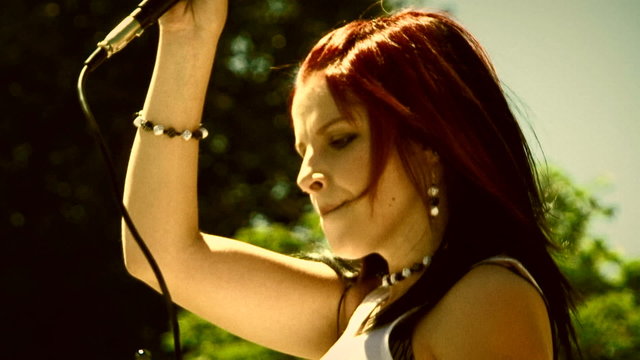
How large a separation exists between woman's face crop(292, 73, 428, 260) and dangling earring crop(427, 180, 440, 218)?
0.02m

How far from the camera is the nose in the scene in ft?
5.21

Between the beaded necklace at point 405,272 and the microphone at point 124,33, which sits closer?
the microphone at point 124,33

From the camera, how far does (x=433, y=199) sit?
63.7 inches

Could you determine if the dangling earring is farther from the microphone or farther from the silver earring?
the microphone

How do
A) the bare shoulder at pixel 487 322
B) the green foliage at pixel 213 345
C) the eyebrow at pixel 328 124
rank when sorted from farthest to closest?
the green foliage at pixel 213 345 → the eyebrow at pixel 328 124 → the bare shoulder at pixel 487 322

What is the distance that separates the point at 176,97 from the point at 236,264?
36 cm

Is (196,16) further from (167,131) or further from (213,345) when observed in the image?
(213,345)

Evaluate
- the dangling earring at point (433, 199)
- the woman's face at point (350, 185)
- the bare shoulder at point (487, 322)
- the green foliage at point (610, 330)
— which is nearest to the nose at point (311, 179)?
the woman's face at point (350, 185)

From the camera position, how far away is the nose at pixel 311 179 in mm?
1587

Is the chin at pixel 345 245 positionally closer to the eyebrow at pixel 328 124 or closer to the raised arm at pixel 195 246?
the eyebrow at pixel 328 124

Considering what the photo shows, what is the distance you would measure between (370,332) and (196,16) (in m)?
0.70

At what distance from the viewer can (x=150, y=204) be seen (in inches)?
72.7

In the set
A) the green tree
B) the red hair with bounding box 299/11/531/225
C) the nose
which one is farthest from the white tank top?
the green tree

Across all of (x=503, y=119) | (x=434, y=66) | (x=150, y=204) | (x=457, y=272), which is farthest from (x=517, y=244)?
(x=150, y=204)
